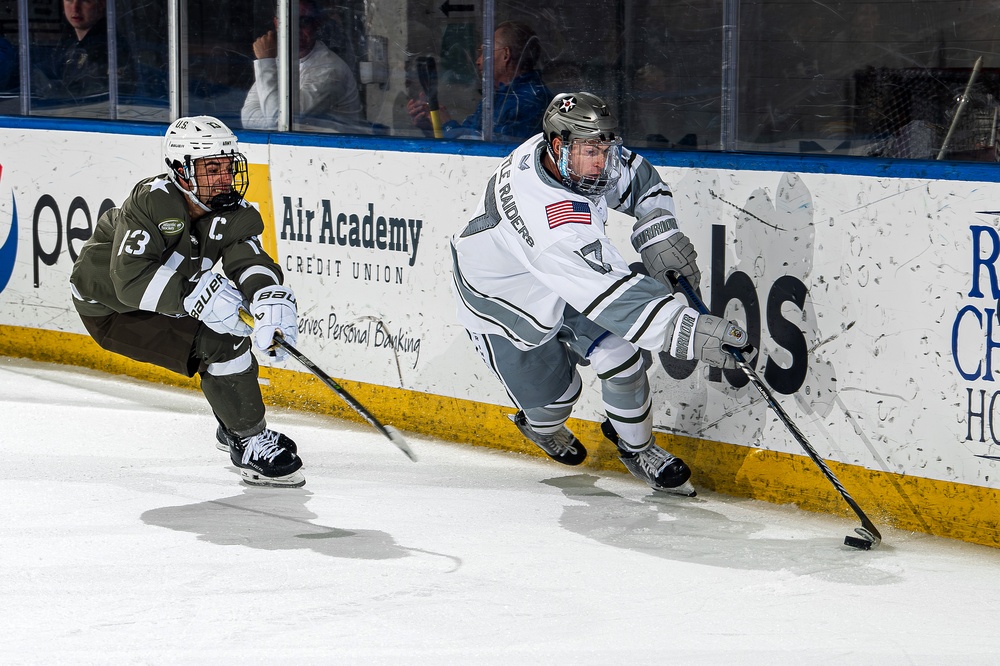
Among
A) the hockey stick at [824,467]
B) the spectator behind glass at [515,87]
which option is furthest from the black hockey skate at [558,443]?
the spectator behind glass at [515,87]

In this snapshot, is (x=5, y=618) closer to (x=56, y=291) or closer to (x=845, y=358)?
(x=845, y=358)

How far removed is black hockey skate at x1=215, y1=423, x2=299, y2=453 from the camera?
4141 mm

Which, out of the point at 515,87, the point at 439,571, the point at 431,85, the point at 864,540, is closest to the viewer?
the point at 439,571

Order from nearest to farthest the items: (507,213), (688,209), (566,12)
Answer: (507,213)
(688,209)
(566,12)

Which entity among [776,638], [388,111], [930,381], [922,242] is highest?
[388,111]

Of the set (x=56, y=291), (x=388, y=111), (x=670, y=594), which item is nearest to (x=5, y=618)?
(x=670, y=594)

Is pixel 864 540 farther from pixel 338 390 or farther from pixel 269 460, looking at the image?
pixel 269 460

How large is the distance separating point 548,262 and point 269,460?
1.08 metres

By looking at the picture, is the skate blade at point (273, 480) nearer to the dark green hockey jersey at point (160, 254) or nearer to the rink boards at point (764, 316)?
the dark green hockey jersey at point (160, 254)

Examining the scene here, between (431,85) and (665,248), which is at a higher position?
(431,85)

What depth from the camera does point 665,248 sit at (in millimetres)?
3932

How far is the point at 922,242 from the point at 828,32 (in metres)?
0.70

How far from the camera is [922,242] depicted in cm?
359

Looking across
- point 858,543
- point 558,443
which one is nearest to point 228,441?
point 558,443
